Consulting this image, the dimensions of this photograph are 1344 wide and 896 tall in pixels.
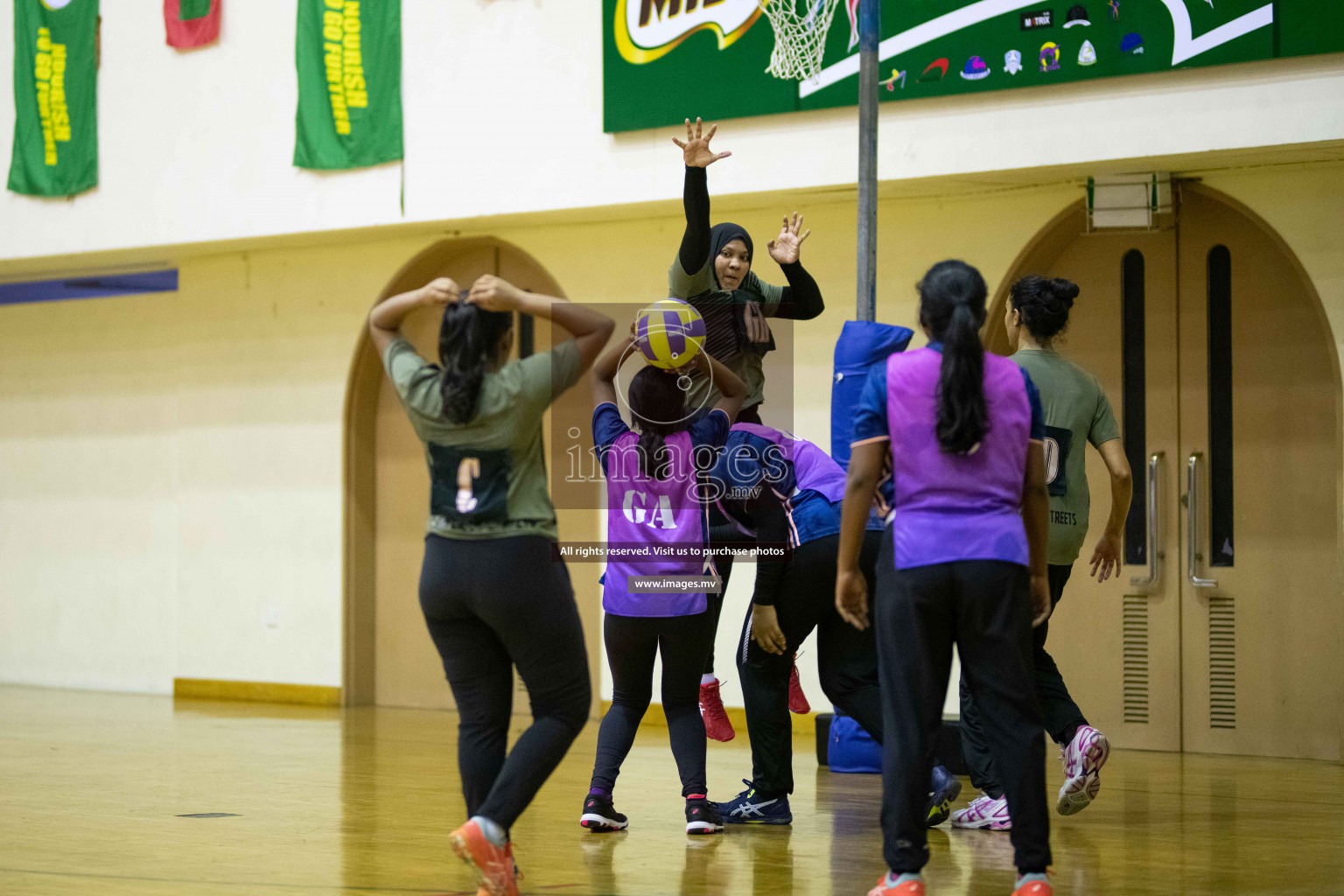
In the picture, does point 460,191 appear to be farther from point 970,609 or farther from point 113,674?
point 970,609

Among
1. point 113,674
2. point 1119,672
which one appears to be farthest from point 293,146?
point 1119,672

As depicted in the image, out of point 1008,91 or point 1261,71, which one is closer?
point 1261,71

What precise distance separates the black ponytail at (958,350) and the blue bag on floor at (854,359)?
1.36m

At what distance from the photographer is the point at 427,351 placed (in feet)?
32.1

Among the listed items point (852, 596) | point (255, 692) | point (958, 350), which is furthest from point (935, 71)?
point (255, 692)

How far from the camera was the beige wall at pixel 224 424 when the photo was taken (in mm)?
8484

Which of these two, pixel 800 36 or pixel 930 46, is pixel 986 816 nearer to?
pixel 930 46

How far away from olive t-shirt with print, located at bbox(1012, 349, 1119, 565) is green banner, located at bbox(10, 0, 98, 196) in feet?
24.8

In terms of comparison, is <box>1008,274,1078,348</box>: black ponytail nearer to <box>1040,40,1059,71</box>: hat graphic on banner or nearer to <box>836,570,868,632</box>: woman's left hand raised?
<box>836,570,868,632</box>: woman's left hand raised

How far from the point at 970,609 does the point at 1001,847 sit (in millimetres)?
1522

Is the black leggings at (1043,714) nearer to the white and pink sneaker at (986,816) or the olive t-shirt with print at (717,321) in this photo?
the white and pink sneaker at (986,816)

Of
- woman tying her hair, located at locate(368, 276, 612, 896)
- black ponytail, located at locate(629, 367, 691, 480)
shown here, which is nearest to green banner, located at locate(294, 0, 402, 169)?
black ponytail, located at locate(629, 367, 691, 480)

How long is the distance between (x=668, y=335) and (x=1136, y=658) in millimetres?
4400

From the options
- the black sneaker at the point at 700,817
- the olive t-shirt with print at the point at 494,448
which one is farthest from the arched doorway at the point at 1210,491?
the olive t-shirt with print at the point at 494,448
